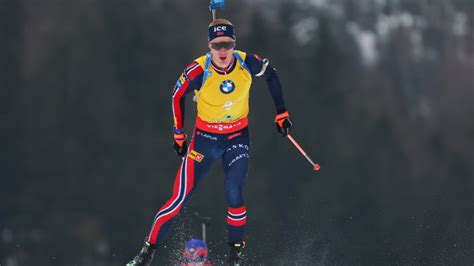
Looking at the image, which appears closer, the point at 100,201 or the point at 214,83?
the point at 214,83

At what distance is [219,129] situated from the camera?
12.0 meters

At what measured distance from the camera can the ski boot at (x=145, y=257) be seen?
38.8 feet

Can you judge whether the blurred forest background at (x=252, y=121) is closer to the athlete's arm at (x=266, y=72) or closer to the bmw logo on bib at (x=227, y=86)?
the athlete's arm at (x=266, y=72)

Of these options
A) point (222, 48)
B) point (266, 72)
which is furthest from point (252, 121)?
point (222, 48)

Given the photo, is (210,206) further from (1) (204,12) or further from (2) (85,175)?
(1) (204,12)

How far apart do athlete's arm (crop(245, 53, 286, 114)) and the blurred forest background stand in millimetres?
16633

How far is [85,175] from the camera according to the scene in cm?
4122

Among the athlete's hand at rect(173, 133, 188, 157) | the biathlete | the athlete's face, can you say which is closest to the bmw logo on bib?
the biathlete

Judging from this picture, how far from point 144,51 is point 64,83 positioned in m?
3.82

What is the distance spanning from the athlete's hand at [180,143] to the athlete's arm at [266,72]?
1106mm

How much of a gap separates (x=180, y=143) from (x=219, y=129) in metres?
0.48

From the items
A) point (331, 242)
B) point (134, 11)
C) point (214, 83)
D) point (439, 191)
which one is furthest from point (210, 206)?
point (214, 83)

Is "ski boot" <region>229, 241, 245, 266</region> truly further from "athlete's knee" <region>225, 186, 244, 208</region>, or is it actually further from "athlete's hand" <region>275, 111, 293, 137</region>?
"athlete's hand" <region>275, 111, 293, 137</region>

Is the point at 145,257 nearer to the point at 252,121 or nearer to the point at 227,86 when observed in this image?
the point at 227,86
